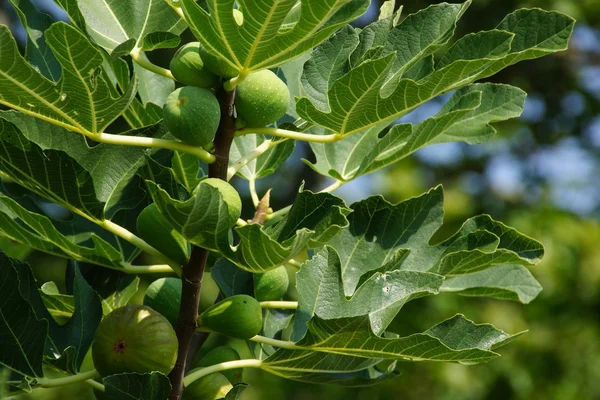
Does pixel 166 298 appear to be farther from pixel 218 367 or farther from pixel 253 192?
pixel 253 192

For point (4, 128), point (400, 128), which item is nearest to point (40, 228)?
point (4, 128)

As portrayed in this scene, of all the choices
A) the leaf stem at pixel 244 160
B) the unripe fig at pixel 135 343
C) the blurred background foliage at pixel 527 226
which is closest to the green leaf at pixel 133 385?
the unripe fig at pixel 135 343

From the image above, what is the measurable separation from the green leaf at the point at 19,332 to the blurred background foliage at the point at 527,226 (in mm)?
1734

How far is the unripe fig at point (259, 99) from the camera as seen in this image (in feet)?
3.10

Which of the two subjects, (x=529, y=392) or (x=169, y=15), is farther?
A: (x=529, y=392)

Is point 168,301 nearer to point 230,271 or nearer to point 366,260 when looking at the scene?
point 230,271

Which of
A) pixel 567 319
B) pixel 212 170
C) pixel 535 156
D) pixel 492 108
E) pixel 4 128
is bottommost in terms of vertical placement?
pixel 535 156

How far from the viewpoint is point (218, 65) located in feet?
3.02

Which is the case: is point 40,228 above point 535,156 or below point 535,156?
above

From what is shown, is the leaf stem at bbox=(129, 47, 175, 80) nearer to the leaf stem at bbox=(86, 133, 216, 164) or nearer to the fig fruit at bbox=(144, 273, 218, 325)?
the leaf stem at bbox=(86, 133, 216, 164)

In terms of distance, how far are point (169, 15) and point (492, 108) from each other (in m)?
0.47

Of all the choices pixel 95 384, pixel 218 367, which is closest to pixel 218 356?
pixel 218 367

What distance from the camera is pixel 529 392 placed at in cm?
347

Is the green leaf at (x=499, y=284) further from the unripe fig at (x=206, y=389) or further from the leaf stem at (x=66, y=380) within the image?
the leaf stem at (x=66, y=380)
